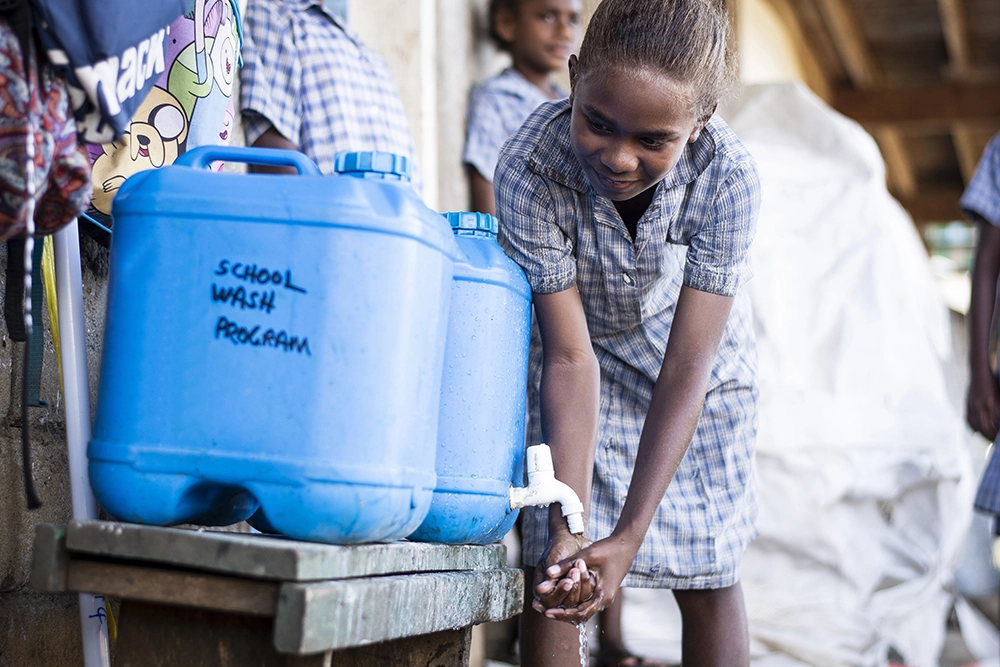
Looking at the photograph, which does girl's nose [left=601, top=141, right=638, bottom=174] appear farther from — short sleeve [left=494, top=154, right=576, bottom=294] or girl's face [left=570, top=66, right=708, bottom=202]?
Result: short sleeve [left=494, top=154, right=576, bottom=294]

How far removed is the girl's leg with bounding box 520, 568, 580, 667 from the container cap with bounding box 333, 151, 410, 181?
84cm

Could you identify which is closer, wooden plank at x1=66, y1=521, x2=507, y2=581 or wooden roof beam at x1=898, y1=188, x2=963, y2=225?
wooden plank at x1=66, y1=521, x2=507, y2=581

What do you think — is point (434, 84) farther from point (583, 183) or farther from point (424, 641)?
point (424, 641)

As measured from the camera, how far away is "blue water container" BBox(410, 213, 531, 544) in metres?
1.67

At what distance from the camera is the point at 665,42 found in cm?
176

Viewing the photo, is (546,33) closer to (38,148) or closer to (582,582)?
(582,582)

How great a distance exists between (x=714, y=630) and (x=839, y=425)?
1905 millimetres

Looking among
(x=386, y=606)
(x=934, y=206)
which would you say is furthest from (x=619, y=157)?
(x=934, y=206)

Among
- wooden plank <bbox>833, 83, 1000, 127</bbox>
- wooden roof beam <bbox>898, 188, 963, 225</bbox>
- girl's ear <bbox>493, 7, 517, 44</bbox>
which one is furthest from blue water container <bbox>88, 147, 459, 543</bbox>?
wooden roof beam <bbox>898, 188, 963, 225</bbox>

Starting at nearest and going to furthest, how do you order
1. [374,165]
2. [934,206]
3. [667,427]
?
[374,165], [667,427], [934,206]

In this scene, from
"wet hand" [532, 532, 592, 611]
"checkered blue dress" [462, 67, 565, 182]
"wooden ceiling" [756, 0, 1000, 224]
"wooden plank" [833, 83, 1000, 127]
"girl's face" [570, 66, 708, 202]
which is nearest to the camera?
"wet hand" [532, 532, 592, 611]

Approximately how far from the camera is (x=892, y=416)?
3975 mm

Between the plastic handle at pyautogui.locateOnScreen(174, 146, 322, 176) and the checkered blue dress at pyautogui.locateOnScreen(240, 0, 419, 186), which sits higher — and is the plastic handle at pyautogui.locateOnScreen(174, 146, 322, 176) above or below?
below

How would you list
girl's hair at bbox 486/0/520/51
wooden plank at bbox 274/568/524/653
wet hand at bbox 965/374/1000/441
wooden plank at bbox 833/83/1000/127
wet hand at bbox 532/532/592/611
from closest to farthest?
wooden plank at bbox 274/568/524/653, wet hand at bbox 532/532/592/611, wet hand at bbox 965/374/1000/441, girl's hair at bbox 486/0/520/51, wooden plank at bbox 833/83/1000/127
